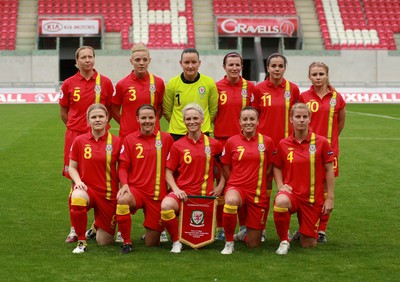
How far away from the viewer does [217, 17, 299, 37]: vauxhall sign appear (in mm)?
32750

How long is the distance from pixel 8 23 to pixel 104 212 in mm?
27967

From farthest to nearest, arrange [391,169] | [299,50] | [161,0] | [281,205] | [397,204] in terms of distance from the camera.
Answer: [161,0] → [299,50] → [391,169] → [397,204] → [281,205]

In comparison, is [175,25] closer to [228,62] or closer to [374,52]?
[374,52]

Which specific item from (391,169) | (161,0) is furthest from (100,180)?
(161,0)

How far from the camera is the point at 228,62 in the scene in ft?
23.7

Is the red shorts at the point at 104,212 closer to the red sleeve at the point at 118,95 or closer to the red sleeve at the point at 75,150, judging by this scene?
the red sleeve at the point at 75,150

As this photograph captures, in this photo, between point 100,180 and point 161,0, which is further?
point 161,0

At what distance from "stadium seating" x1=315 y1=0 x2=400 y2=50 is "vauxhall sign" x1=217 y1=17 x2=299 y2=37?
1.66 meters

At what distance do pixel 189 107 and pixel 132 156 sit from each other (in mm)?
656

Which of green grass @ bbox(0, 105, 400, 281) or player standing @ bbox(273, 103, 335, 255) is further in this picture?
player standing @ bbox(273, 103, 335, 255)

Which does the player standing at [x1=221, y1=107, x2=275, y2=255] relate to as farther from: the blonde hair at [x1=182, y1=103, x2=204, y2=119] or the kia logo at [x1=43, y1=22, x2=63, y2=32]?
the kia logo at [x1=43, y1=22, x2=63, y2=32]

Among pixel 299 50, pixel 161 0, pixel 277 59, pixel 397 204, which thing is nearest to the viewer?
pixel 277 59

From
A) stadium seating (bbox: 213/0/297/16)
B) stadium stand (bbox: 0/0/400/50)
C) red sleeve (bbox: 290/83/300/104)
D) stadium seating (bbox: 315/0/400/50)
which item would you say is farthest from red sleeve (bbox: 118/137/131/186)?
stadium seating (bbox: 213/0/297/16)

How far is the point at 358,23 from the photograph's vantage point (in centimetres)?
3500
